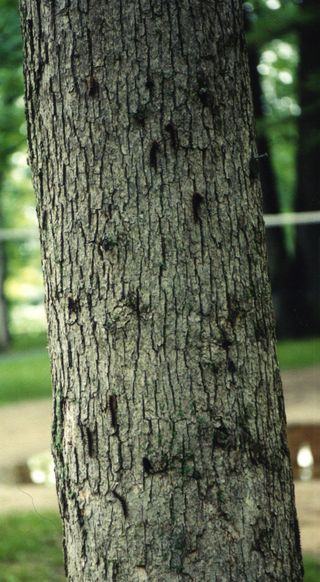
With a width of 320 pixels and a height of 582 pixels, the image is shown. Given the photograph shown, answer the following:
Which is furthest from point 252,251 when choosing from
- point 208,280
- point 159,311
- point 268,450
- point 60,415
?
point 60,415

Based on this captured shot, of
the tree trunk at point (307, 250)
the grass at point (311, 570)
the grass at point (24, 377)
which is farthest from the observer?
the tree trunk at point (307, 250)

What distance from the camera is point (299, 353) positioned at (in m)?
15.7

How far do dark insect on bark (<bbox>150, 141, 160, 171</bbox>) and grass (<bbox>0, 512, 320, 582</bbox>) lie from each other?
9.53ft

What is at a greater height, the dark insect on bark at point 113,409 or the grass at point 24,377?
Answer: the grass at point 24,377

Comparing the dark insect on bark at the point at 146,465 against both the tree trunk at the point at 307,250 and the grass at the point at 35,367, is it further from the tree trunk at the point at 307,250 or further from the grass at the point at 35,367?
the tree trunk at the point at 307,250

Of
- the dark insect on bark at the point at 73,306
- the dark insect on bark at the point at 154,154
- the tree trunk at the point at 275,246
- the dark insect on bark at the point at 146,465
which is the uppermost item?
the tree trunk at the point at 275,246

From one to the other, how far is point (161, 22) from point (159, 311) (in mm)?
656

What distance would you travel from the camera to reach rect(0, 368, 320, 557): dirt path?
5496mm

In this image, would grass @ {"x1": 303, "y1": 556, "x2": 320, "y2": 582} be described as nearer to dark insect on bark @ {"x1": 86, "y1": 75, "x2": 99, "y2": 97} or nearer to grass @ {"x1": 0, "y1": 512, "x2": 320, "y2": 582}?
grass @ {"x1": 0, "y1": 512, "x2": 320, "y2": 582}

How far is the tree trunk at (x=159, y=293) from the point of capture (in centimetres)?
189

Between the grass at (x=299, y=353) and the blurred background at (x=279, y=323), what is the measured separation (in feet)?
0.07

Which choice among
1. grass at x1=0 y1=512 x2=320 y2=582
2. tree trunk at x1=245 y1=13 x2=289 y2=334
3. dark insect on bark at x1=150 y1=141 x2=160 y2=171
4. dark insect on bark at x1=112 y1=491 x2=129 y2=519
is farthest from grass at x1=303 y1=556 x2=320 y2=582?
tree trunk at x1=245 y1=13 x2=289 y2=334

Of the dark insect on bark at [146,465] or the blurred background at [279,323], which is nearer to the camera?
the dark insect on bark at [146,465]

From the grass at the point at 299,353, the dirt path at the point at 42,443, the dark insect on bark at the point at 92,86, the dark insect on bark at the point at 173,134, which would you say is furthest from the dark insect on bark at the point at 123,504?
the grass at the point at 299,353
